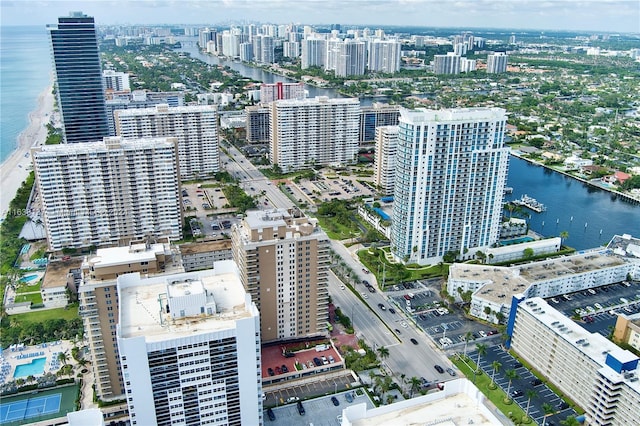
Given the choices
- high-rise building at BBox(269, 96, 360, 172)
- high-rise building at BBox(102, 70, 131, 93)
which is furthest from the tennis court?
high-rise building at BBox(102, 70, 131, 93)

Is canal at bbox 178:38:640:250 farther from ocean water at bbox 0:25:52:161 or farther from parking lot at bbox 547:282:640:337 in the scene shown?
ocean water at bbox 0:25:52:161

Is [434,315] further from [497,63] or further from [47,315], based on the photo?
[497,63]

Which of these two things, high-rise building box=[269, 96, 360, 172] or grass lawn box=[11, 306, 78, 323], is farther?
high-rise building box=[269, 96, 360, 172]

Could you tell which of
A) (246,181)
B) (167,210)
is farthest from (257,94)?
(167,210)

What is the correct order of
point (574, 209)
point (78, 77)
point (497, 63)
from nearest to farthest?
1. point (574, 209)
2. point (78, 77)
3. point (497, 63)

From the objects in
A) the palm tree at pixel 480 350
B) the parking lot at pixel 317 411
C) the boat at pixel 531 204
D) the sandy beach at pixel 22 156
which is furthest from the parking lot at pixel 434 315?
the sandy beach at pixel 22 156

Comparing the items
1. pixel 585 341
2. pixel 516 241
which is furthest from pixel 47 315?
pixel 516 241
